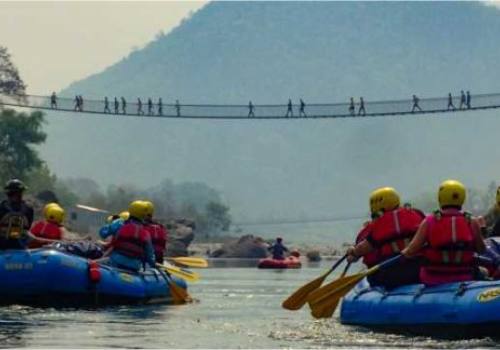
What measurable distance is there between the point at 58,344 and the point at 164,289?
35.5 ft

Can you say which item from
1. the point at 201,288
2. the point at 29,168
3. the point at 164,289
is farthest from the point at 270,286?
the point at 29,168

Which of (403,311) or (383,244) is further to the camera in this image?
(383,244)

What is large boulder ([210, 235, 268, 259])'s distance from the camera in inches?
4892

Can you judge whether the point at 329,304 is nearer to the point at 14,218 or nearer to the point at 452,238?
the point at 452,238

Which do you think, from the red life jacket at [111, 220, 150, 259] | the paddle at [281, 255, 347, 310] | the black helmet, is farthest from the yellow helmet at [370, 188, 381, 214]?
the red life jacket at [111, 220, 150, 259]

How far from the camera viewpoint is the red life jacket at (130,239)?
27781 millimetres

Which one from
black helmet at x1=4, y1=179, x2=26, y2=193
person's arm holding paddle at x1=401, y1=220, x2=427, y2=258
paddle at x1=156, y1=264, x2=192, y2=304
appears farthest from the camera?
paddle at x1=156, y1=264, x2=192, y2=304

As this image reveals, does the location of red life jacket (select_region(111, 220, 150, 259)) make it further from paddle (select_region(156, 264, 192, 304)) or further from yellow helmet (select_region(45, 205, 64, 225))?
yellow helmet (select_region(45, 205, 64, 225))

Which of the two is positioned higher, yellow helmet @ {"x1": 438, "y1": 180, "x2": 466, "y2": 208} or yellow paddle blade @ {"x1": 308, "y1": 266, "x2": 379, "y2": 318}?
yellow helmet @ {"x1": 438, "y1": 180, "x2": 466, "y2": 208}

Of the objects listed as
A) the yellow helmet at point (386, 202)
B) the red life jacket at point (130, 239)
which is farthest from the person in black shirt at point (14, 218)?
the yellow helmet at point (386, 202)

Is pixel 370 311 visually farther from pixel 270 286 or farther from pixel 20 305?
pixel 270 286

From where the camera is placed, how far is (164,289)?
96.5ft

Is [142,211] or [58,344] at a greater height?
[142,211]

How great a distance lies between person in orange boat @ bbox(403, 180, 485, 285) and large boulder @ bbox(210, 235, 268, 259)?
338 feet
